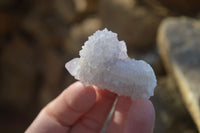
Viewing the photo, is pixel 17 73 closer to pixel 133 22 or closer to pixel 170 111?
pixel 133 22

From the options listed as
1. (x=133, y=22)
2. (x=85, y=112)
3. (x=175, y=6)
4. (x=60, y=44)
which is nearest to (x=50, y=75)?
(x=60, y=44)

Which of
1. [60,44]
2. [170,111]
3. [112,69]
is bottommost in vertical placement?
[112,69]

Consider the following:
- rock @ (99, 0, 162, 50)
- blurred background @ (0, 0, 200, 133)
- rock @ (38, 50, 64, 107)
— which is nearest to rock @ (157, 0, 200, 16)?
blurred background @ (0, 0, 200, 133)

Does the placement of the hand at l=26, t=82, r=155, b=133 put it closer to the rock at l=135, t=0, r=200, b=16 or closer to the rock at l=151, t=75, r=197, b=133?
the rock at l=151, t=75, r=197, b=133

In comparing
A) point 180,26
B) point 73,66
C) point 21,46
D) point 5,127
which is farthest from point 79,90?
point 5,127

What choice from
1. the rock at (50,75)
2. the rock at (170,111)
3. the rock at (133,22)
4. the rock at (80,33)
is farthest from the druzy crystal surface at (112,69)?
the rock at (50,75)

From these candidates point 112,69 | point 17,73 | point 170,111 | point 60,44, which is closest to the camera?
point 112,69
